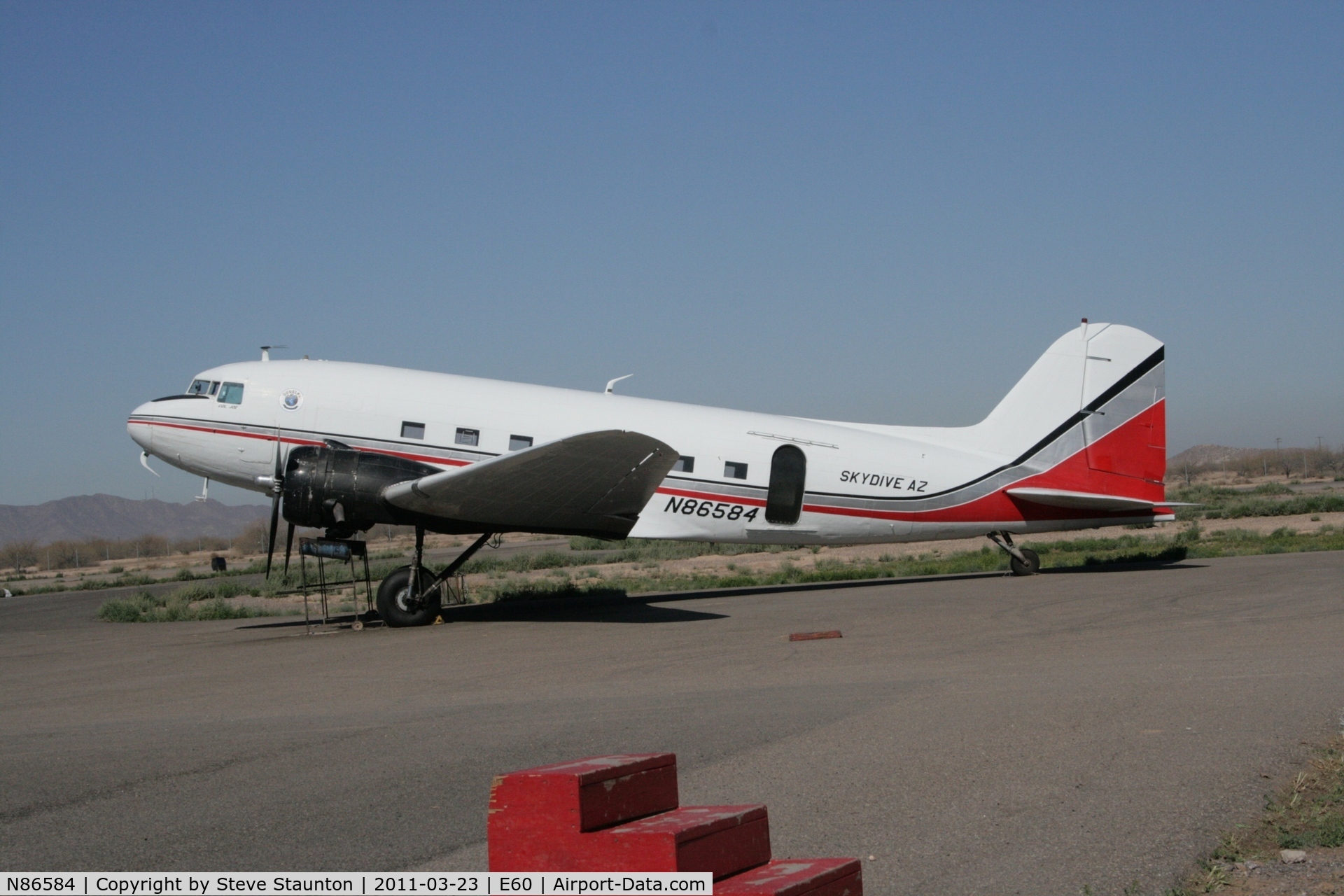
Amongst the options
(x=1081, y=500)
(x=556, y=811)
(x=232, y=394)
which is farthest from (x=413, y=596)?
(x=556, y=811)

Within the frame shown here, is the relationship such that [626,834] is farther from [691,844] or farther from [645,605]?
[645,605]

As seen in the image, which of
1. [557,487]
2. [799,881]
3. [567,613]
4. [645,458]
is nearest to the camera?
[799,881]

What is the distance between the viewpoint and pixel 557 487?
46.5 ft

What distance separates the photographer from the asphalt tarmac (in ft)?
15.5

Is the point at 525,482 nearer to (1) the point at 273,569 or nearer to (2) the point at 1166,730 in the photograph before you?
(2) the point at 1166,730

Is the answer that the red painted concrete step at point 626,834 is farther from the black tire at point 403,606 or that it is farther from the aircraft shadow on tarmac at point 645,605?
the black tire at point 403,606

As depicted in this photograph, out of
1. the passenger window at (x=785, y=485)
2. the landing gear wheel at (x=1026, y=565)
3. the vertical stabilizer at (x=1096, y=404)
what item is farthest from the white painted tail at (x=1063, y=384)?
the passenger window at (x=785, y=485)

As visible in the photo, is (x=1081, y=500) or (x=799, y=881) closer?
(x=799, y=881)

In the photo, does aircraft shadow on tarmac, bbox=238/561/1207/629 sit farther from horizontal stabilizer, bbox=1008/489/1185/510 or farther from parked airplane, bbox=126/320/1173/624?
horizontal stabilizer, bbox=1008/489/1185/510

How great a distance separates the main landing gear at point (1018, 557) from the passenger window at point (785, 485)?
4.33 meters

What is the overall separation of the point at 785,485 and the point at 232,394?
878 cm

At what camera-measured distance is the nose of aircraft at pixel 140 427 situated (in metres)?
16.4

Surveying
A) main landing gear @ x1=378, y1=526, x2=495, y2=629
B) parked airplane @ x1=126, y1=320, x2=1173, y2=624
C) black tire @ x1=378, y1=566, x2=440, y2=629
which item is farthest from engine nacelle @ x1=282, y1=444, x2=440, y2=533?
black tire @ x1=378, y1=566, x2=440, y2=629

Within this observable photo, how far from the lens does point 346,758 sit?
6531mm
